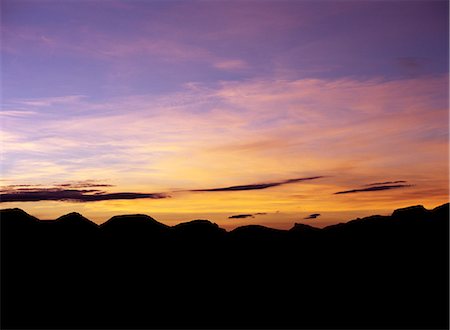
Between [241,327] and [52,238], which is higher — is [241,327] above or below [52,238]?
below

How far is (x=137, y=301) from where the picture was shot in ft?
270

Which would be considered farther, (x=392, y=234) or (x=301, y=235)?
(x=301, y=235)

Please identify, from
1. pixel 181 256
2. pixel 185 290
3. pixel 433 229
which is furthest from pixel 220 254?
pixel 433 229

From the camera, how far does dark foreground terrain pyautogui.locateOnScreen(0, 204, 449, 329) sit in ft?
241

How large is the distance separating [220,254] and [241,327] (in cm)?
3930

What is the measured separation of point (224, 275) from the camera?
93.7m

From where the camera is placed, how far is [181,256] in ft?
346

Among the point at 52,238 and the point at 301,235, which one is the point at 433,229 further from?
the point at 52,238

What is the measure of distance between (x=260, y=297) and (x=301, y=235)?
1437 inches

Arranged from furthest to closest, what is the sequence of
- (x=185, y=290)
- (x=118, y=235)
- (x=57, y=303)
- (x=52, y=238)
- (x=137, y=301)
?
1. (x=118, y=235)
2. (x=52, y=238)
3. (x=185, y=290)
4. (x=137, y=301)
5. (x=57, y=303)

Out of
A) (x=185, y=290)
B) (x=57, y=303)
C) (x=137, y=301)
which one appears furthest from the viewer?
(x=185, y=290)

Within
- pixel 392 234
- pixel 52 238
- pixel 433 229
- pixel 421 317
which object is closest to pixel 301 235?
pixel 392 234

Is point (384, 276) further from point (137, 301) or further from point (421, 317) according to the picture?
point (137, 301)

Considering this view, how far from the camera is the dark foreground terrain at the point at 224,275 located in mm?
73438
